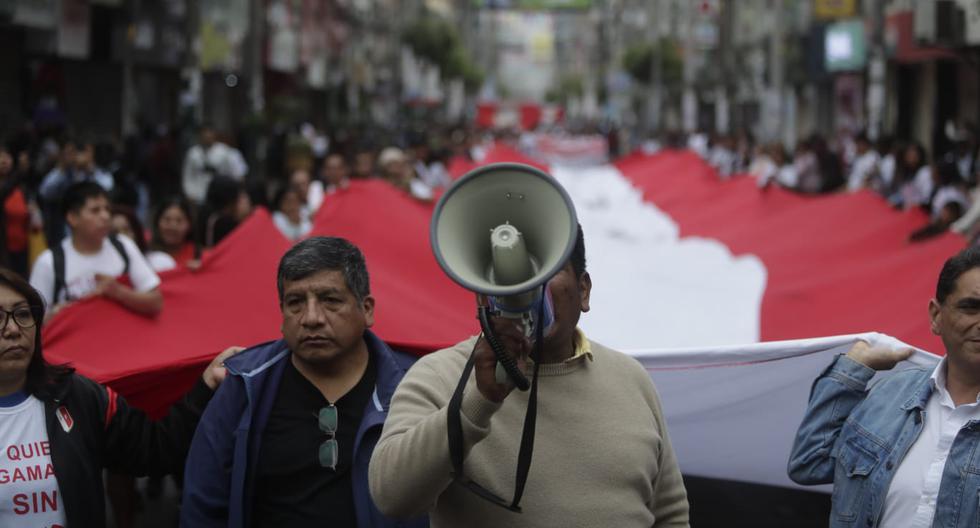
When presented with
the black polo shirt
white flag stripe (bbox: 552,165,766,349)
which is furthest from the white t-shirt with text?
white flag stripe (bbox: 552,165,766,349)

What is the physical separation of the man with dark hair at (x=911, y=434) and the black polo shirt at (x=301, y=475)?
3.96ft

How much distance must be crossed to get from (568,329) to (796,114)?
4621cm

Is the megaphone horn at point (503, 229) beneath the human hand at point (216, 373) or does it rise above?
above

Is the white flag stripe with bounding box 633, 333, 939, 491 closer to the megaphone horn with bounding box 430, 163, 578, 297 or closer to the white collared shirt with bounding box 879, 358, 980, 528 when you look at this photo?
the white collared shirt with bounding box 879, 358, 980, 528

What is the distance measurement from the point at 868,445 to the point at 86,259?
14.4 ft

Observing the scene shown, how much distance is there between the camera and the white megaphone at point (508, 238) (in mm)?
2721

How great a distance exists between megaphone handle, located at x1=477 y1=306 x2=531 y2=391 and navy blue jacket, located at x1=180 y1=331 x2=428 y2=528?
1069 millimetres

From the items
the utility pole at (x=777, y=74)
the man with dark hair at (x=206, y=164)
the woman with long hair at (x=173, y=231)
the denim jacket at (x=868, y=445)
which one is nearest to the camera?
the denim jacket at (x=868, y=445)

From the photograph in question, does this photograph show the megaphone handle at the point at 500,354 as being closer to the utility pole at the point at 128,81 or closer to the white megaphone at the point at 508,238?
the white megaphone at the point at 508,238

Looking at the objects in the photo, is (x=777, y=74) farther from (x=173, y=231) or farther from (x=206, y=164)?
(x=173, y=231)

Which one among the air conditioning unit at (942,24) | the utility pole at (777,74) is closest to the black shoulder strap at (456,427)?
the air conditioning unit at (942,24)

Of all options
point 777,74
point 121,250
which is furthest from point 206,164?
point 777,74

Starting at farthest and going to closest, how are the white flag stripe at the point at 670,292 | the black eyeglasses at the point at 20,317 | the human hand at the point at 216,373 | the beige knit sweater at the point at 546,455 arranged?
the white flag stripe at the point at 670,292
the human hand at the point at 216,373
the black eyeglasses at the point at 20,317
the beige knit sweater at the point at 546,455

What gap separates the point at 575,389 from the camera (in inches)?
127
